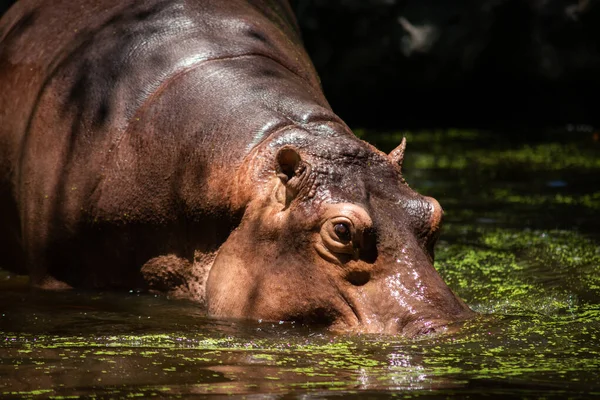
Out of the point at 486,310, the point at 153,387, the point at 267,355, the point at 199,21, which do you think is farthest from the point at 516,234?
the point at 153,387

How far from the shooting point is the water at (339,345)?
4016mm

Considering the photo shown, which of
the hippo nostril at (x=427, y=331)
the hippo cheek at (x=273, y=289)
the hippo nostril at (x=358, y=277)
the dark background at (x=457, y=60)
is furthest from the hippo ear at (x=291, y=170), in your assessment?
the dark background at (x=457, y=60)

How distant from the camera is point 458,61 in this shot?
50.0 ft

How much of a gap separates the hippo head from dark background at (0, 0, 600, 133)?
9.85 meters

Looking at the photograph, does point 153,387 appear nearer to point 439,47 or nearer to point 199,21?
point 199,21

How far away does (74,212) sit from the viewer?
20.1 ft

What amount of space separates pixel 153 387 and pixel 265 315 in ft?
4.51

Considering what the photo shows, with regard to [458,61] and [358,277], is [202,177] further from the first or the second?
[458,61]

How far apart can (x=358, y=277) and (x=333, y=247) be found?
172 mm

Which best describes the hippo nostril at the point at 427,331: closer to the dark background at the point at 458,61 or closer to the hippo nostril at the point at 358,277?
the hippo nostril at the point at 358,277

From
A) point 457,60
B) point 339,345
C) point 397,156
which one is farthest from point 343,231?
point 457,60

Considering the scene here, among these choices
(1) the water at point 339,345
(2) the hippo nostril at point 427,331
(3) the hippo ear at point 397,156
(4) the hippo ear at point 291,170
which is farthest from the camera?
(3) the hippo ear at point 397,156

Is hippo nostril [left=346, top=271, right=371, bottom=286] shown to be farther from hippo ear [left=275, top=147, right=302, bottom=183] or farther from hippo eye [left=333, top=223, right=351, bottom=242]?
hippo ear [left=275, top=147, right=302, bottom=183]

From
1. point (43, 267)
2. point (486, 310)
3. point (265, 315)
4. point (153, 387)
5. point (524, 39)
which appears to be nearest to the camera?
point (153, 387)
